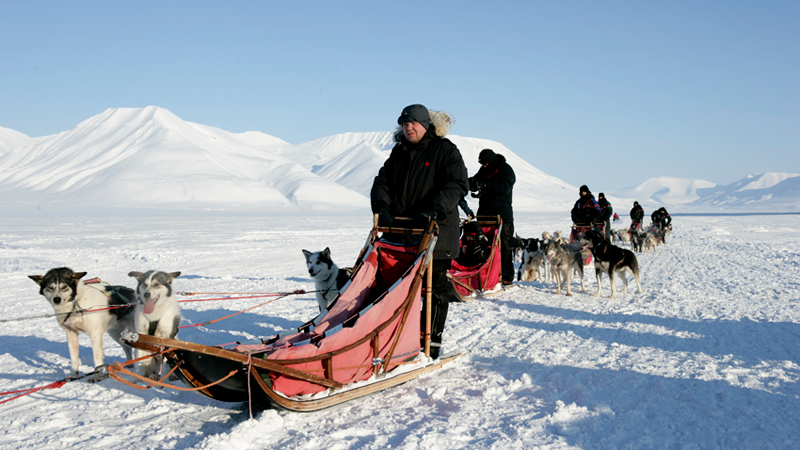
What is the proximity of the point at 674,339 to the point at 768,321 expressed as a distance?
1.24 meters

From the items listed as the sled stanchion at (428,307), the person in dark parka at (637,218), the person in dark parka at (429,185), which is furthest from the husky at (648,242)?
the sled stanchion at (428,307)

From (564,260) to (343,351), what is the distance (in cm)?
453

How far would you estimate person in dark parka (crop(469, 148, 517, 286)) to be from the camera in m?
6.20

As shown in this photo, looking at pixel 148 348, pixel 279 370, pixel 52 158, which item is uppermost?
pixel 52 158

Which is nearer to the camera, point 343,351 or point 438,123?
point 343,351

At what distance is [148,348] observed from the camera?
2.08 m

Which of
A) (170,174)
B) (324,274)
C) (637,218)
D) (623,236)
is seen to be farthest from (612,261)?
(170,174)

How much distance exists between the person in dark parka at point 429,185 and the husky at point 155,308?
53.4 inches

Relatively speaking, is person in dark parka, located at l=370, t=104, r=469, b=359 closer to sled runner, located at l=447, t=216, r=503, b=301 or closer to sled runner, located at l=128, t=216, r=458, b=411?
sled runner, located at l=128, t=216, r=458, b=411

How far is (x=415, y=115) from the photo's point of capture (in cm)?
323

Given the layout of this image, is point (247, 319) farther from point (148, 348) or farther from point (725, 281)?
point (725, 281)

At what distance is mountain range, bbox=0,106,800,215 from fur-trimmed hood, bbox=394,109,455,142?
41.9 m

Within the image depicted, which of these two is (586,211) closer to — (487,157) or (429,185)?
(487,157)

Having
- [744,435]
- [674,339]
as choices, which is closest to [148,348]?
[744,435]
